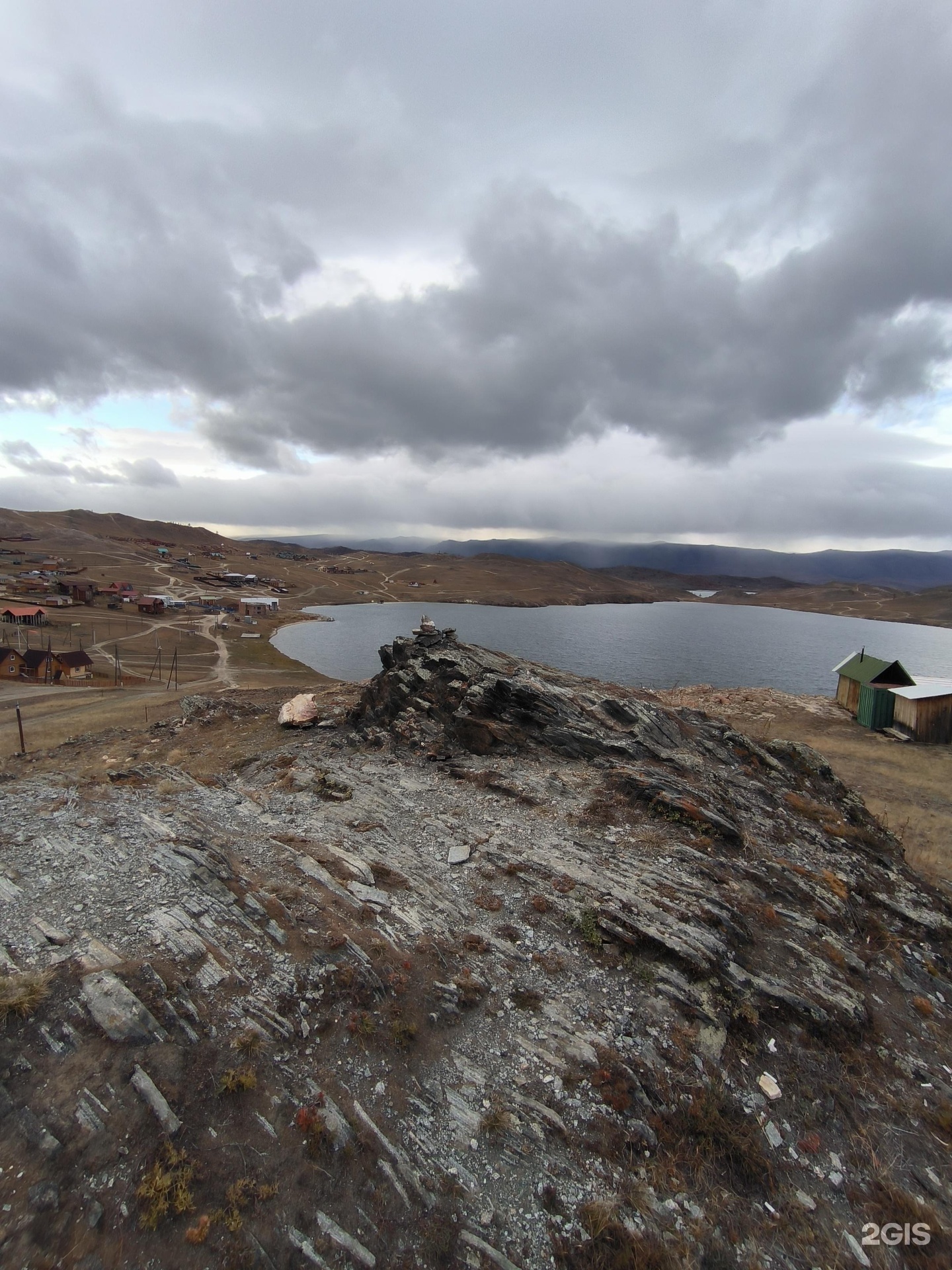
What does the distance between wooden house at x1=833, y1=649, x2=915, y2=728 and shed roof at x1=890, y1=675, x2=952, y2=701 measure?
1034 mm

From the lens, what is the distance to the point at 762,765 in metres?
24.0

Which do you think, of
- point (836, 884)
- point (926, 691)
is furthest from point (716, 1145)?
point (926, 691)

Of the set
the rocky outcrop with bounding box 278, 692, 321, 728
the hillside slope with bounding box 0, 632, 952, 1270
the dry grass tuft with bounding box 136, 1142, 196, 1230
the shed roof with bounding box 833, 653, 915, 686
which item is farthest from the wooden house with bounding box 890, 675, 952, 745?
the dry grass tuft with bounding box 136, 1142, 196, 1230

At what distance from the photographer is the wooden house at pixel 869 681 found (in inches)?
1799

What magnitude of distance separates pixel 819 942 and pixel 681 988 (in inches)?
205

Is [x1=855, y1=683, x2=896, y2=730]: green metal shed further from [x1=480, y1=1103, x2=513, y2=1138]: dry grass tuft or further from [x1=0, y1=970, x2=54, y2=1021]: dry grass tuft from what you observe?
[x1=0, y1=970, x2=54, y2=1021]: dry grass tuft

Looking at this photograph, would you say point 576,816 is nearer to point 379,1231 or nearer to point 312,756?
point 379,1231

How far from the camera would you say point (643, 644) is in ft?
377

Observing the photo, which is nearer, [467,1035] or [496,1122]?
[496,1122]

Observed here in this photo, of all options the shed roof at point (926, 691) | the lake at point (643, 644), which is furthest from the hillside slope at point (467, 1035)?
the lake at point (643, 644)

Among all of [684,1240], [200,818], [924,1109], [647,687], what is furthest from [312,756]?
[647,687]

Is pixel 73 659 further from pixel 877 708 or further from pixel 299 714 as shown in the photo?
pixel 877 708

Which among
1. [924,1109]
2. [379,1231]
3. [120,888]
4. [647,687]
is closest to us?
[379,1231]

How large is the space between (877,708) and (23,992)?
187ft
